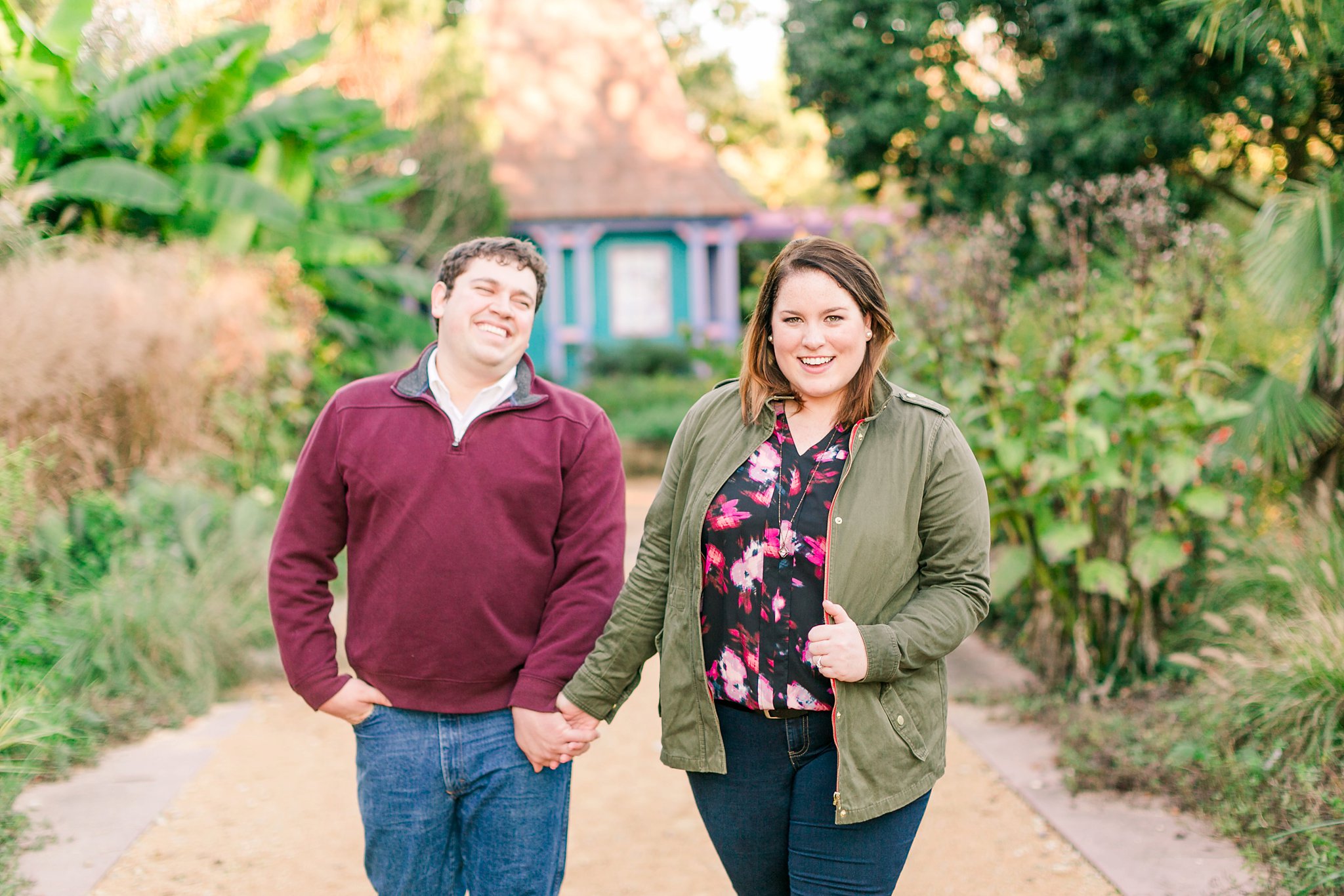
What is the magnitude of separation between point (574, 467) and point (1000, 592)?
130 inches

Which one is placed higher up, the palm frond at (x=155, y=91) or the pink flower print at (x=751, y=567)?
the palm frond at (x=155, y=91)

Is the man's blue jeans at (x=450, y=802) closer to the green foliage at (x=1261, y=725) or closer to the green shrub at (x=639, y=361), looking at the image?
the green foliage at (x=1261, y=725)

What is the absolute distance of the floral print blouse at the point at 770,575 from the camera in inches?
91.2

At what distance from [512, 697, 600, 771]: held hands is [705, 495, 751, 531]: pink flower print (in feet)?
1.90

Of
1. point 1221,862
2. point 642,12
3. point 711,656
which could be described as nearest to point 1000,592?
point 1221,862

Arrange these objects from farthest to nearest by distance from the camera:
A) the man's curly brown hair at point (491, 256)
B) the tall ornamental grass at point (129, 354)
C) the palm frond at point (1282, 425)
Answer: the tall ornamental grass at point (129, 354), the palm frond at point (1282, 425), the man's curly brown hair at point (491, 256)

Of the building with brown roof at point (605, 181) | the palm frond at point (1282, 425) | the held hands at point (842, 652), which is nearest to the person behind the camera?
the held hands at point (842, 652)

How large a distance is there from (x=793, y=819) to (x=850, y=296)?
1.13 metres

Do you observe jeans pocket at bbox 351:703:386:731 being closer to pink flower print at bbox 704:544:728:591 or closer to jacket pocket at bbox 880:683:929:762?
pink flower print at bbox 704:544:728:591

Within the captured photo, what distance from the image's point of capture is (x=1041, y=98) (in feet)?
31.7

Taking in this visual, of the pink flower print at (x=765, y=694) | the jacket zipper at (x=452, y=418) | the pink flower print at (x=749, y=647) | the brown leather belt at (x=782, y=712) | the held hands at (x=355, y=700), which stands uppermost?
the jacket zipper at (x=452, y=418)

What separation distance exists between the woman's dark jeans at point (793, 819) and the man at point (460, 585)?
40 centimetres

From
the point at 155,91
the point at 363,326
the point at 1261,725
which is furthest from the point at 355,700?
the point at 363,326

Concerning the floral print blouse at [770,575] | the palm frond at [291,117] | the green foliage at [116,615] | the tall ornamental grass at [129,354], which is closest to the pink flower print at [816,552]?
the floral print blouse at [770,575]
